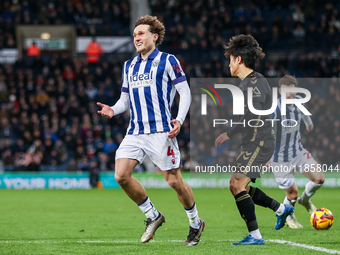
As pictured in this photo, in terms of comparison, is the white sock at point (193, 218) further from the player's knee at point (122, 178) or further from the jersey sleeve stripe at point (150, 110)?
the jersey sleeve stripe at point (150, 110)

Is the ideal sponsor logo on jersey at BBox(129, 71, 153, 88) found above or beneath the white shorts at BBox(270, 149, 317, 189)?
above

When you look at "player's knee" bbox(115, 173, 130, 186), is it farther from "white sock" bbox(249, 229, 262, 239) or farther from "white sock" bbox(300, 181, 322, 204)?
"white sock" bbox(300, 181, 322, 204)

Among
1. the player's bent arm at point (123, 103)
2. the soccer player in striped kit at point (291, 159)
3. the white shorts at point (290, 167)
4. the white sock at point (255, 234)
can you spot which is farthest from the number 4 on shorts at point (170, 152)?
the white shorts at point (290, 167)

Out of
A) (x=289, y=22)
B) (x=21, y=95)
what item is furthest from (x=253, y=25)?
(x=21, y=95)

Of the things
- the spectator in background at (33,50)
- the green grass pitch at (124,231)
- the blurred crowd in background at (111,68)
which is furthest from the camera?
the spectator in background at (33,50)

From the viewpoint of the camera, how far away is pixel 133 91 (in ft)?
17.5

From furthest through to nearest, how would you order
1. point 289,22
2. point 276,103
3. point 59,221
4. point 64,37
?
1. point 64,37
2. point 289,22
3. point 59,221
4. point 276,103

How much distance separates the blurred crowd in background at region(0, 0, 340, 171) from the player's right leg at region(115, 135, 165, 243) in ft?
38.1

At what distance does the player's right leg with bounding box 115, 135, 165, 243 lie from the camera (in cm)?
Result: 509

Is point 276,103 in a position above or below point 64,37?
below

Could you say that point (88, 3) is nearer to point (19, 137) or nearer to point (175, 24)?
point (175, 24)

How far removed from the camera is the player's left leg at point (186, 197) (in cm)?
511

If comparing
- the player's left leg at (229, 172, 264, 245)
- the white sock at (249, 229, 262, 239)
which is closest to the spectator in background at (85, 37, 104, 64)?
the player's left leg at (229, 172, 264, 245)

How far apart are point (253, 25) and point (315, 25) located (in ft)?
8.63
